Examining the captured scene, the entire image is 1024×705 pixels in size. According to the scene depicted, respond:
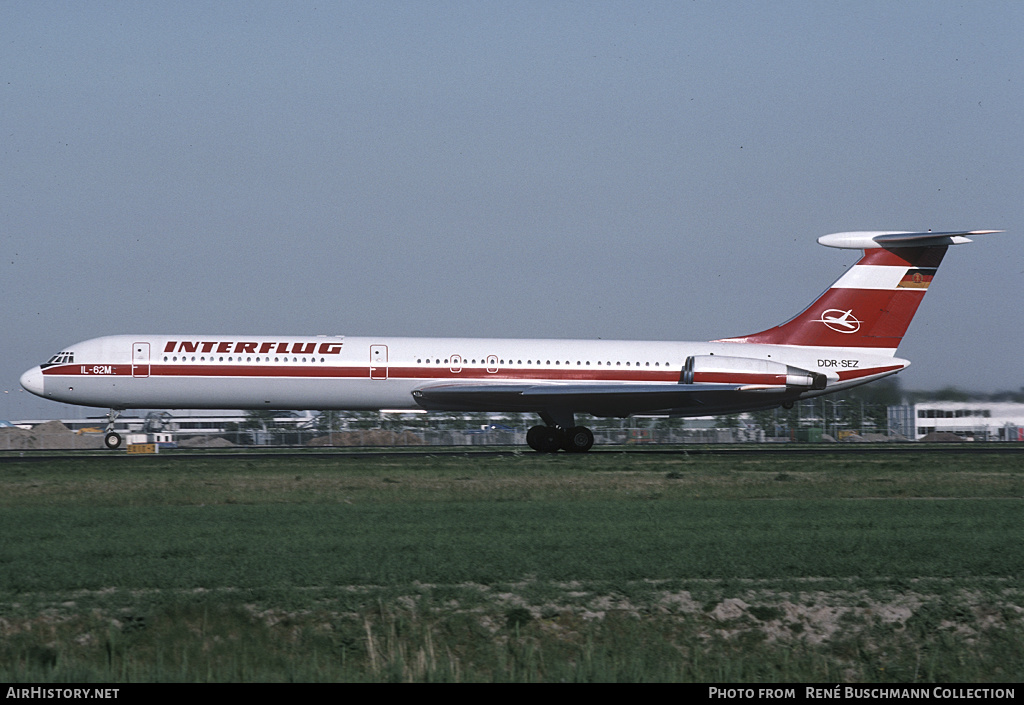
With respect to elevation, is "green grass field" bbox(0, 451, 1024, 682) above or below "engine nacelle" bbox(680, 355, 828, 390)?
below

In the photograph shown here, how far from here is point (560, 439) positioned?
38.0 metres

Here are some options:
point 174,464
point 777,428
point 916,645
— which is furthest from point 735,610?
point 777,428

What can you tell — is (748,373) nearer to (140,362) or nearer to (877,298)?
(877,298)

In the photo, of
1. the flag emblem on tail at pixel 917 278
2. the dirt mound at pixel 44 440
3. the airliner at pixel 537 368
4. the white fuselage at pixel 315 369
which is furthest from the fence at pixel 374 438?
the flag emblem on tail at pixel 917 278

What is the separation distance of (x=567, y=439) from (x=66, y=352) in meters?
16.7

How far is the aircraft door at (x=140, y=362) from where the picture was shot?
35.4 metres

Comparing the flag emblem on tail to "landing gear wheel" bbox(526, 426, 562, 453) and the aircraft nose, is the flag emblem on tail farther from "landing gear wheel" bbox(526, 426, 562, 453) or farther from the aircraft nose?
the aircraft nose

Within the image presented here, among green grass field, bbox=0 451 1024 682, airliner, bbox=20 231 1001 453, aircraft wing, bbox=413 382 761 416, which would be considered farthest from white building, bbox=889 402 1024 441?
green grass field, bbox=0 451 1024 682

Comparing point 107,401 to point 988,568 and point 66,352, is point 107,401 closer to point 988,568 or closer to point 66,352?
point 66,352

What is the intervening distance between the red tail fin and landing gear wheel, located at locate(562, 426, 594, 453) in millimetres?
9519

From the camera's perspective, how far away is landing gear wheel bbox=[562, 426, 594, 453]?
37.8 meters

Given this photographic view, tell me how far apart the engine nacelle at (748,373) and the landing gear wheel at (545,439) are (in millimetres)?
4866

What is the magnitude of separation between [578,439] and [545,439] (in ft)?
3.87
